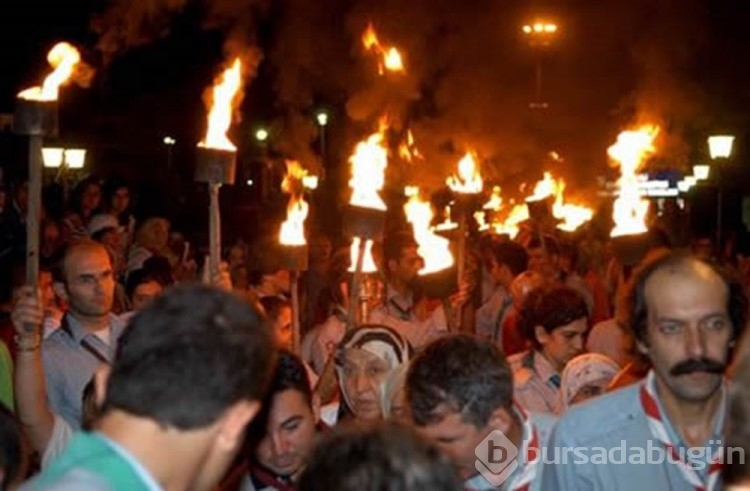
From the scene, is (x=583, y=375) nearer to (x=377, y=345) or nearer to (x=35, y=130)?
(x=377, y=345)

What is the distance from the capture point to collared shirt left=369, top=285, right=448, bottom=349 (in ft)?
29.7

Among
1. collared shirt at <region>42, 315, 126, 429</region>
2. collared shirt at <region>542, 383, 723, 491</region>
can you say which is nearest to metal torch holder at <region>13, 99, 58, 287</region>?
collared shirt at <region>42, 315, 126, 429</region>

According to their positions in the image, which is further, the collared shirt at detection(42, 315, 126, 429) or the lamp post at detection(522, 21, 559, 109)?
the lamp post at detection(522, 21, 559, 109)

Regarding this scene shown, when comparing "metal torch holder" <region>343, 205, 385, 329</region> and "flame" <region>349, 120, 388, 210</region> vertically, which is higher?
"flame" <region>349, 120, 388, 210</region>

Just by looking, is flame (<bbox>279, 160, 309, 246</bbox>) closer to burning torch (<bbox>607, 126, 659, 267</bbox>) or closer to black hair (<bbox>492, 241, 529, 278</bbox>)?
burning torch (<bbox>607, 126, 659, 267</bbox>)

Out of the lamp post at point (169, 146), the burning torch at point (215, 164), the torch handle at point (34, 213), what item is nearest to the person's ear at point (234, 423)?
the torch handle at point (34, 213)

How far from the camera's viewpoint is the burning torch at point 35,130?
19.0 ft

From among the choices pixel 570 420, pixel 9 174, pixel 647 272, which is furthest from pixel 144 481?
pixel 9 174

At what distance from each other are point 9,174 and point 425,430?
632 inches

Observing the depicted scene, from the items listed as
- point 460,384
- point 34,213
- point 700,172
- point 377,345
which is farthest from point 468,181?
point 700,172

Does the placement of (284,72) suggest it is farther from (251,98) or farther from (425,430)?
(425,430)

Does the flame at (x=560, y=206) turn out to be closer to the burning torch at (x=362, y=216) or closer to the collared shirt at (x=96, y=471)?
the burning torch at (x=362, y=216)

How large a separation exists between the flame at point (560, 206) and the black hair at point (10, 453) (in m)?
13.4

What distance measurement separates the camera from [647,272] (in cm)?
459
